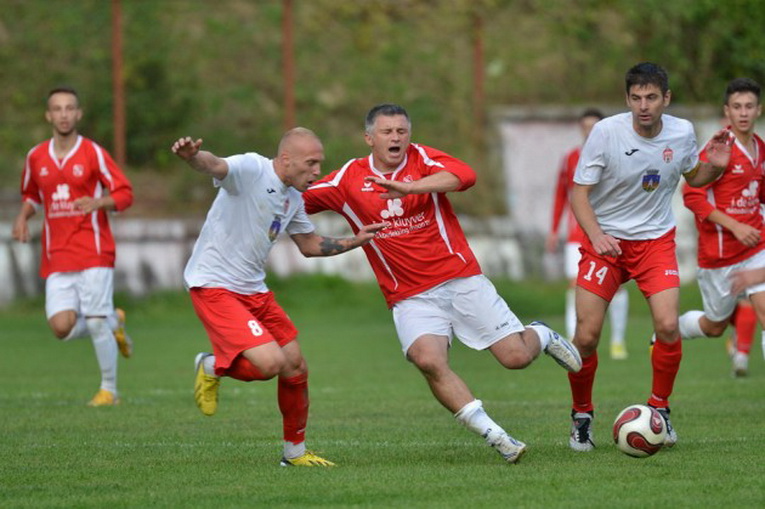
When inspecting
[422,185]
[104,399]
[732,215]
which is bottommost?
[104,399]

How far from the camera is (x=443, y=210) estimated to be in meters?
8.27

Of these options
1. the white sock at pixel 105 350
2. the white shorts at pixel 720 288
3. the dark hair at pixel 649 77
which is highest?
the dark hair at pixel 649 77

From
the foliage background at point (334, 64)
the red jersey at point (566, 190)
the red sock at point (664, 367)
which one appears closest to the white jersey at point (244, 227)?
the red sock at point (664, 367)

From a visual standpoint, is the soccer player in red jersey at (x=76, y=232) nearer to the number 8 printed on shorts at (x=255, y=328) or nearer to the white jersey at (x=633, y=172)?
the number 8 printed on shorts at (x=255, y=328)

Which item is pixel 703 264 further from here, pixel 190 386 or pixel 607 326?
pixel 607 326

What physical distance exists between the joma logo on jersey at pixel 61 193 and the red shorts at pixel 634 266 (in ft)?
15.9

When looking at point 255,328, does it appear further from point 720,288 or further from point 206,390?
point 720,288

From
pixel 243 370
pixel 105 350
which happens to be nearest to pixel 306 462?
pixel 243 370

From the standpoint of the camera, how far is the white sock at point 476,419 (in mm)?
7504

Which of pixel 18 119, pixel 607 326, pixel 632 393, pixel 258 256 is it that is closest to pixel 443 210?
pixel 258 256

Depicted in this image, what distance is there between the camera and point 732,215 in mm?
10203

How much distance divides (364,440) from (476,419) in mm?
1331

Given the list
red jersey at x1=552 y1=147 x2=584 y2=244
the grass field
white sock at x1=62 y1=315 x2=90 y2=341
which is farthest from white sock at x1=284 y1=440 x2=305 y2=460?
red jersey at x1=552 y1=147 x2=584 y2=244

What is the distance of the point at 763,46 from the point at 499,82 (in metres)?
4.40
